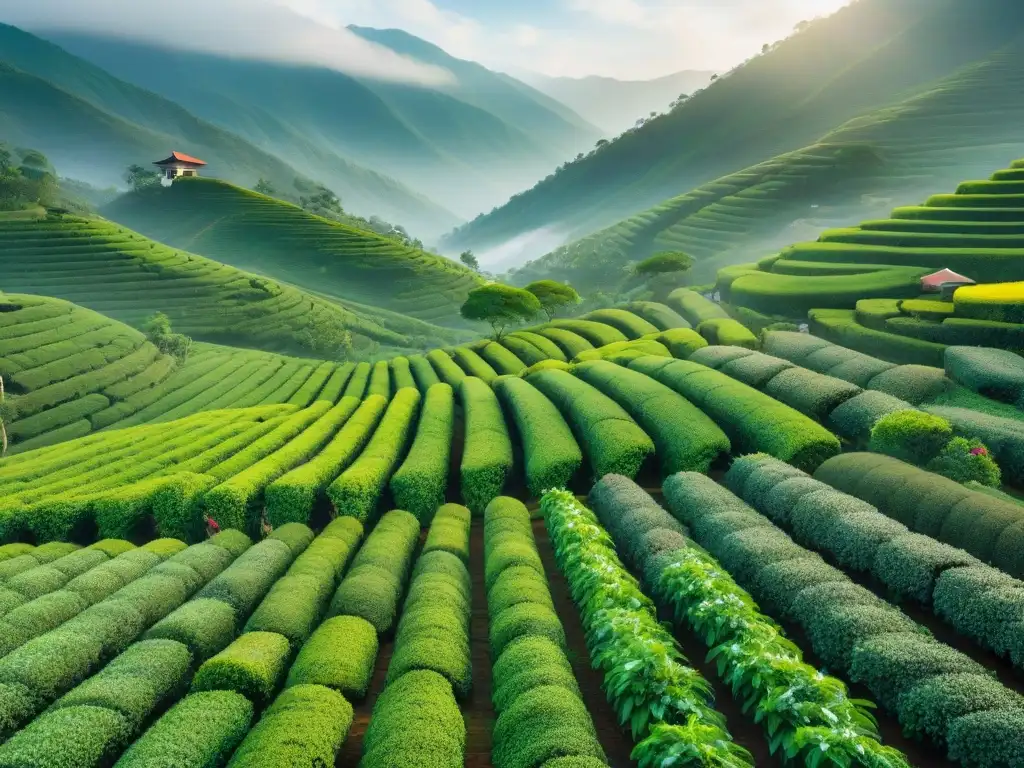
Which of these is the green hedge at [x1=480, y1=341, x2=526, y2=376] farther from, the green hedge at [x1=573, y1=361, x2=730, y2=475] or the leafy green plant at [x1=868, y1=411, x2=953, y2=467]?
the leafy green plant at [x1=868, y1=411, x2=953, y2=467]

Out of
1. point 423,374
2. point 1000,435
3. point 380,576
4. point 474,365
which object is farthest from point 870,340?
point 380,576

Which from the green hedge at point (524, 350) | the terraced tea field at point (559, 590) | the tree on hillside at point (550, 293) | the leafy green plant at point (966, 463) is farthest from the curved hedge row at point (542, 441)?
the tree on hillside at point (550, 293)

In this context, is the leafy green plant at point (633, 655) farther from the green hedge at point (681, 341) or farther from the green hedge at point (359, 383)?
the green hedge at point (359, 383)

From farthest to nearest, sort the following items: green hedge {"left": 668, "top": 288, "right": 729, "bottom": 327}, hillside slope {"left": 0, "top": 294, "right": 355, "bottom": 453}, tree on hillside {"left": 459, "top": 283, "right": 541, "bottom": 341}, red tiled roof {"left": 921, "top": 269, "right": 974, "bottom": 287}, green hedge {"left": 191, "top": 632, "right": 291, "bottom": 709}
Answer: tree on hillside {"left": 459, "top": 283, "right": 541, "bottom": 341} → green hedge {"left": 668, "top": 288, "right": 729, "bottom": 327} → hillside slope {"left": 0, "top": 294, "right": 355, "bottom": 453} → red tiled roof {"left": 921, "top": 269, "right": 974, "bottom": 287} → green hedge {"left": 191, "top": 632, "right": 291, "bottom": 709}

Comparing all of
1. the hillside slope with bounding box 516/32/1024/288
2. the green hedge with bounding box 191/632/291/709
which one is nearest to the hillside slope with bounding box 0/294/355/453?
the green hedge with bounding box 191/632/291/709

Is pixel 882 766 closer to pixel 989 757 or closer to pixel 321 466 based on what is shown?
pixel 989 757

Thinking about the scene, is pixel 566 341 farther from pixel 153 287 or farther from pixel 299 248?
pixel 299 248
